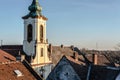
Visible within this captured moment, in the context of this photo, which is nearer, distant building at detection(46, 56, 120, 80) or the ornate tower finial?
distant building at detection(46, 56, 120, 80)

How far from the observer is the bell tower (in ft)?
189

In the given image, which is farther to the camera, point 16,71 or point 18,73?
point 16,71

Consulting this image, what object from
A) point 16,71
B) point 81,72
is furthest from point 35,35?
point 16,71

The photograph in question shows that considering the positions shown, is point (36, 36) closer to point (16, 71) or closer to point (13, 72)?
point (16, 71)

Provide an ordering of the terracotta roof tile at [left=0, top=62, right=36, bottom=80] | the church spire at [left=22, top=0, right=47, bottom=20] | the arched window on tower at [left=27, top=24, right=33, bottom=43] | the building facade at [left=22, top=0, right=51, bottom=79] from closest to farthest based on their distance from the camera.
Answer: the terracotta roof tile at [left=0, top=62, right=36, bottom=80], the building facade at [left=22, top=0, right=51, bottom=79], the church spire at [left=22, top=0, right=47, bottom=20], the arched window on tower at [left=27, top=24, right=33, bottom=43]

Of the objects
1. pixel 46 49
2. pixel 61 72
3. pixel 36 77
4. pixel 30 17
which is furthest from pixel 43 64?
pixel 36 77

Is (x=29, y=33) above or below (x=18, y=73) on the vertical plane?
above

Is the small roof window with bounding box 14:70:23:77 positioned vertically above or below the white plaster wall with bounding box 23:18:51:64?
below

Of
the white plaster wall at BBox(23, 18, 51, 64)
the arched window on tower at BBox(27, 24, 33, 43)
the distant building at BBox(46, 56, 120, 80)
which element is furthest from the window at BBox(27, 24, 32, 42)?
the distant building at BBox(46, 56, 120, 80)

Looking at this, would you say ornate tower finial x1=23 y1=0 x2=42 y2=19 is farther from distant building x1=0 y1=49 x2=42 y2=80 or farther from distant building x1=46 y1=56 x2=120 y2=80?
distant building x1=0 y1=49 x2=42 y2=80

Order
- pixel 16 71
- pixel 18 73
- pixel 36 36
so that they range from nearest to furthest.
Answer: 1. pixel 18 73
2. pixel 16 71
3. pixel 36 36

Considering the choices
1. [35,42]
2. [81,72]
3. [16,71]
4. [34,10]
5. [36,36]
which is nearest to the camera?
[16,71]

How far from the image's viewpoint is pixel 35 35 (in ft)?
190

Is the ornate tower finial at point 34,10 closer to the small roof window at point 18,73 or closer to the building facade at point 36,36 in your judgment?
the building facade at point 36,36
